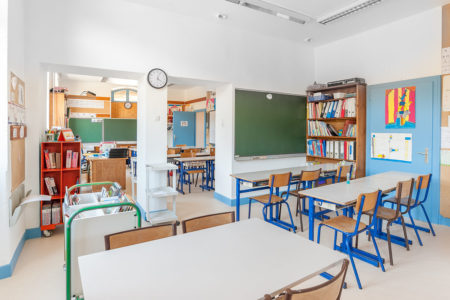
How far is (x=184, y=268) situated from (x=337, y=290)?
0.73 m

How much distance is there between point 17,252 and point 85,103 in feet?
24.9

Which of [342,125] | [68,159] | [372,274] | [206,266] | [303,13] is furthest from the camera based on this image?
[342,125]

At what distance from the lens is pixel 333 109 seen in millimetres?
5332

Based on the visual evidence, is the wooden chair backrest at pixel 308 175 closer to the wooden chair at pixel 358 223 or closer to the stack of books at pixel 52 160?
the wooden chair at pixel 358 223

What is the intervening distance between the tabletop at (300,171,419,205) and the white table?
1180 mm

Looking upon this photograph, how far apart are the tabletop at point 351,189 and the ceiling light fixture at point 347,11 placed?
8.25ft

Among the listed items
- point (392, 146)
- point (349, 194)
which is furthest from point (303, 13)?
point (349, 194)

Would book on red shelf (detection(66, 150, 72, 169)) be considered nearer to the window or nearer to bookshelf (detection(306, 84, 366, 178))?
bookshelf (detection(306, 84, 366, 178))

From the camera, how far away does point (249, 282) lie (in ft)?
4.11

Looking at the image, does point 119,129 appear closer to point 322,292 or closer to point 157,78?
point 157,78

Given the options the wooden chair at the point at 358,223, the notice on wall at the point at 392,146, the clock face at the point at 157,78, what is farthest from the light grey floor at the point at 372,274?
the clock face at the point at 157,78

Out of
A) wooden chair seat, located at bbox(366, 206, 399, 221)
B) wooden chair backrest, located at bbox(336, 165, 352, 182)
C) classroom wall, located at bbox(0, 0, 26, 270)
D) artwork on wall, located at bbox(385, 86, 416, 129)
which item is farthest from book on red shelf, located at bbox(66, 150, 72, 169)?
artwork on wall, located at bbox(385, 86, 416, 129)

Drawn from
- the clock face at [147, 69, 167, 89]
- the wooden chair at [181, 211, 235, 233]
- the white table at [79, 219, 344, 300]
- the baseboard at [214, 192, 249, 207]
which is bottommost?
the baseboard at [214, 192, 249, 207]

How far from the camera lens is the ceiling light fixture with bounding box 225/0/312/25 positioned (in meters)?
3.95
